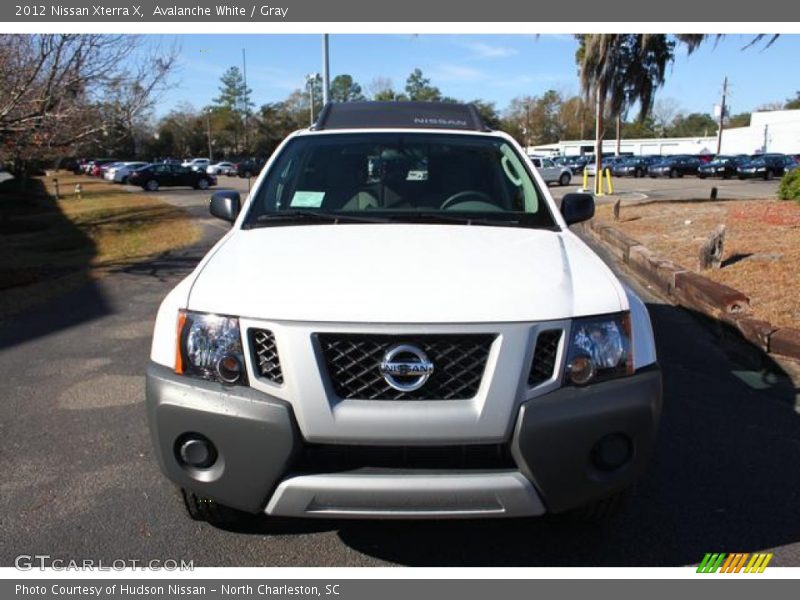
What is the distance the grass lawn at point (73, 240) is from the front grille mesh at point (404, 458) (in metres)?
6.58

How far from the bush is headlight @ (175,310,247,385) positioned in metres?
14.6

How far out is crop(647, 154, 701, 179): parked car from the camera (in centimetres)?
4834

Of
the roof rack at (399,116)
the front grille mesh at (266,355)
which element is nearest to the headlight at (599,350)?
the front grille mesh at (266,355)

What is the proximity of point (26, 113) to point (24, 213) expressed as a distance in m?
17.7

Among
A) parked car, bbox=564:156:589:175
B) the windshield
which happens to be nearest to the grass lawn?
the windshield

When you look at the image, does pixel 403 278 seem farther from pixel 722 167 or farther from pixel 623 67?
pixel 722 167

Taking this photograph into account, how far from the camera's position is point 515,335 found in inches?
94.4

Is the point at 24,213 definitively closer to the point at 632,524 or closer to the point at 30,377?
the point at 30,377

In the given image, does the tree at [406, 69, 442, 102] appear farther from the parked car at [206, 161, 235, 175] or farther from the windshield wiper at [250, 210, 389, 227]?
the windshield wiper at [250, 210, 389, 227]

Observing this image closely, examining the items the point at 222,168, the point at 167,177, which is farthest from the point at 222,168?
the point at 167,177

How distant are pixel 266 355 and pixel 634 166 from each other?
177 feet

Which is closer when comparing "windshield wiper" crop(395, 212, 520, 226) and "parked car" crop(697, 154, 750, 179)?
"windshield wiper" crop(395, 212, 520, 226)

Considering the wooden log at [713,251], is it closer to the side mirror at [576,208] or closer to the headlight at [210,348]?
the side mirror at [576,208]

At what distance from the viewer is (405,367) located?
2.40m
